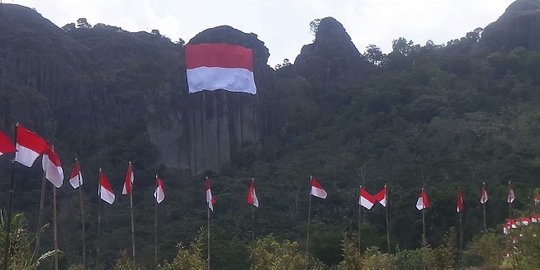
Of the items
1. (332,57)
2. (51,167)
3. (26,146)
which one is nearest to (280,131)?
(332,57)

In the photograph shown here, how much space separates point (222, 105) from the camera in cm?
7019

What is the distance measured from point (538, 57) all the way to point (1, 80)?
4609 centimetres

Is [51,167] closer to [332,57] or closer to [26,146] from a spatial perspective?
[26,146]

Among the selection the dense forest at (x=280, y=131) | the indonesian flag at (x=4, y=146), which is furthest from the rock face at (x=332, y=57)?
the indonesian flag at (x=4, y=146)

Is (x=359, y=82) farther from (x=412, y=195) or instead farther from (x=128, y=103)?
A: (x=412, y=195)

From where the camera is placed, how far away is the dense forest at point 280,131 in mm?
43812

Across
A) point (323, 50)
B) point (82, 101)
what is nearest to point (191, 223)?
point (82, 101)

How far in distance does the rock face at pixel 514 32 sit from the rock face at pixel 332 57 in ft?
40.5

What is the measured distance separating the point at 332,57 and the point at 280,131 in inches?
468

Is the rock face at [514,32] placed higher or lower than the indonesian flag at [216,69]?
higher

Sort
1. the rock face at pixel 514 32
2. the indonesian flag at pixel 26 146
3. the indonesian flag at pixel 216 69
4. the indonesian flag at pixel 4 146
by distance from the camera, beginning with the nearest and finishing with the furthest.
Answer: the indonesian flag at pixel 4 146, the indonesian flag at pixel 26 146, the indonesian flag at pixel 216 69, the rock face at pixel 514 32

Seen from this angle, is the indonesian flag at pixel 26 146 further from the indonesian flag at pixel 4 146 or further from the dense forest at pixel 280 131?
the dense forest at pixel 280 131

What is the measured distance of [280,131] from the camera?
240 ft

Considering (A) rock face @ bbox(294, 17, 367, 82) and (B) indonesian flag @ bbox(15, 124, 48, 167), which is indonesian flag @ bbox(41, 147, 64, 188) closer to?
(B) indonesian flag @ bbox(15, 124, 48, 167)
